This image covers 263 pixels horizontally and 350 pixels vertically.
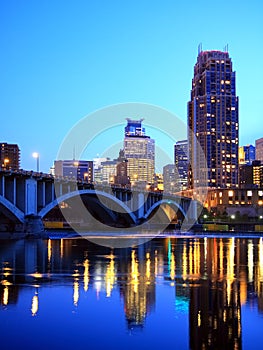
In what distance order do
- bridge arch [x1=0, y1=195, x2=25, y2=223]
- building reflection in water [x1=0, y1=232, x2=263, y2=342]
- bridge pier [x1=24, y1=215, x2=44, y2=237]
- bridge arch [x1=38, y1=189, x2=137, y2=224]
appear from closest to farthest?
1. building reflection in water [x1=0, y1=232, x2=263, y2=342]
2. bridge arch [x1=0, y1=195, x2=25, y2=223]
3. bridge pier [x1=24, y1=215, x2=44, y2=237]
4. bridge arch [x1=38, y1=189, x2=137, y2=224]

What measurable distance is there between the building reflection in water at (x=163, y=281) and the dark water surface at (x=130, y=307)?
0.04 m

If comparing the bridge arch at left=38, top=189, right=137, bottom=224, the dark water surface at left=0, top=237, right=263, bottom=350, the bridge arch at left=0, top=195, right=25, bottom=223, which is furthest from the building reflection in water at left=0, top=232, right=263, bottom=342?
the bridge arch at left=38, top=189, right=137, bottom=224

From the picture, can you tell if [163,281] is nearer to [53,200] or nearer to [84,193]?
[53,200]

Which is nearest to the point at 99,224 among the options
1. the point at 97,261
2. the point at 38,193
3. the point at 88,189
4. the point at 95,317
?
the point at 88,189

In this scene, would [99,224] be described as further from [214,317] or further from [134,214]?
[214,317]

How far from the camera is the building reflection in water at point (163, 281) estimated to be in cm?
2002

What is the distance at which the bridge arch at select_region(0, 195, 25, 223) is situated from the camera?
224ft

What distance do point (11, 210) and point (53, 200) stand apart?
1390 centimetres

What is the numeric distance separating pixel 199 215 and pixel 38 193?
118399mm

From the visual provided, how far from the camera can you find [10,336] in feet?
58.7

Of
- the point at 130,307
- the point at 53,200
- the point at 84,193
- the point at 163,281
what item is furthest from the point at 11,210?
the point at 130,307

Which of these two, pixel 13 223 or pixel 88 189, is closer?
pixel 13 223

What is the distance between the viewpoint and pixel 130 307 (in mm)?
22844

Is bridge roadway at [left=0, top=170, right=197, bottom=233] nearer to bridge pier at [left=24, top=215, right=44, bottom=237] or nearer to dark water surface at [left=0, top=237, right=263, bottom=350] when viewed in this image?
bridge pier at [left=24, top=215, right=44, bottom=237]
